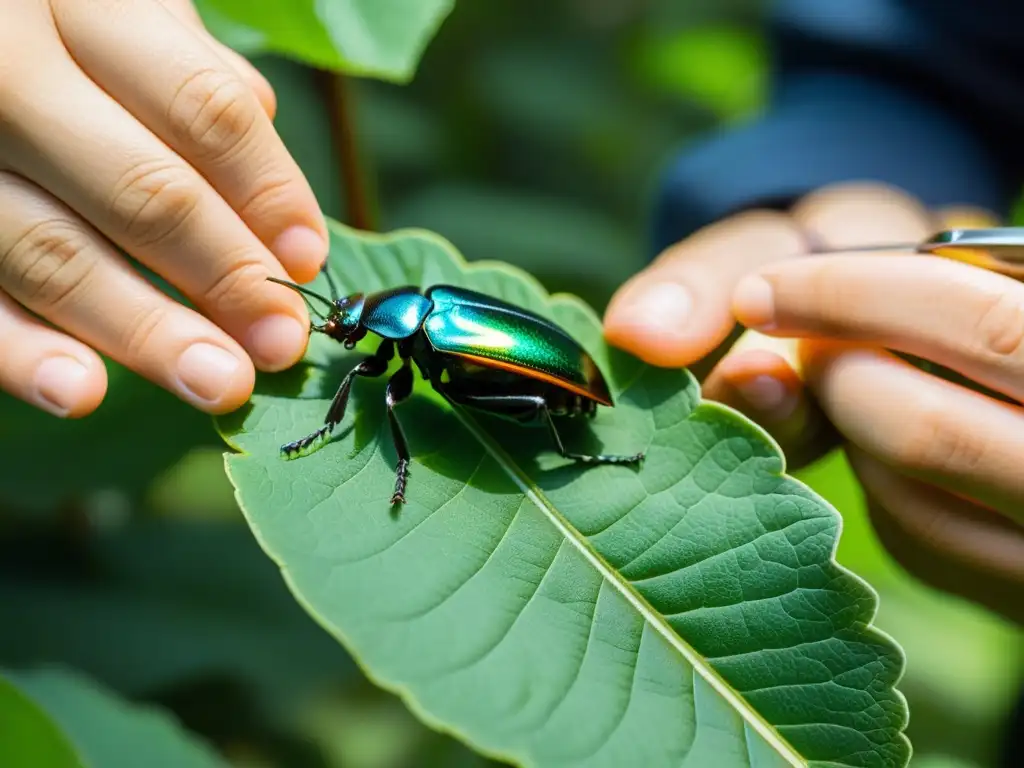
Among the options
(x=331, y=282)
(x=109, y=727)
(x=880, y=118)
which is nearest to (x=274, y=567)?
(x=109, y=727)

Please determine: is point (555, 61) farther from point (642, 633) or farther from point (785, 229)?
point (642, 633)

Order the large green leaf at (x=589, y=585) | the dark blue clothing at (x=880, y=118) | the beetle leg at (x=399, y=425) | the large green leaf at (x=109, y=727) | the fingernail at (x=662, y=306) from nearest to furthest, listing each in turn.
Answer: the large green leaf at (x=589, y=585) → the beetle leg at (x=399, y=425) → the fingernail at (x=662, y=306) → the large green leaf at (x=109, y=727) → the dark blue clothing at (x=880, y=118)

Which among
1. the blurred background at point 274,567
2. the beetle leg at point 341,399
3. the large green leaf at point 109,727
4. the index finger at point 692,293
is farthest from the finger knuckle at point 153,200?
the large green leaf at point 109,727

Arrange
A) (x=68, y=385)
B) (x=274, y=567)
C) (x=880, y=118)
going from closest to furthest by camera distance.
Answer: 1. (x=68, y=385)
2. (x=274, y=567)
3. (x=880, y=118)

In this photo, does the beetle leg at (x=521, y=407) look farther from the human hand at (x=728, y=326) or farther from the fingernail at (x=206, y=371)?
the fingernail at (x=206, y=371)

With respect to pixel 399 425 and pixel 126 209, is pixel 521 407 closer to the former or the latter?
pixel 399 425

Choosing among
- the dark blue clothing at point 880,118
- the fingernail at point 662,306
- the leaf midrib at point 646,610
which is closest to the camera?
the leaf midrib at point 646,610

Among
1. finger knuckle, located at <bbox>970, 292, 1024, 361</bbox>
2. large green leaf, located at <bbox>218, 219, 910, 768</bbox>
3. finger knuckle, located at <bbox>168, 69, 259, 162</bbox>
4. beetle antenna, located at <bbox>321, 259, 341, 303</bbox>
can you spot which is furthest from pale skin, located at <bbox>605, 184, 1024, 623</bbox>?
finger knuckle, located at <bbox>168, 69, 259, 162</bbox>

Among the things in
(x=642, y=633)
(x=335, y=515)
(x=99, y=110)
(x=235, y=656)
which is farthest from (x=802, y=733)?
(x=235, y=656)
